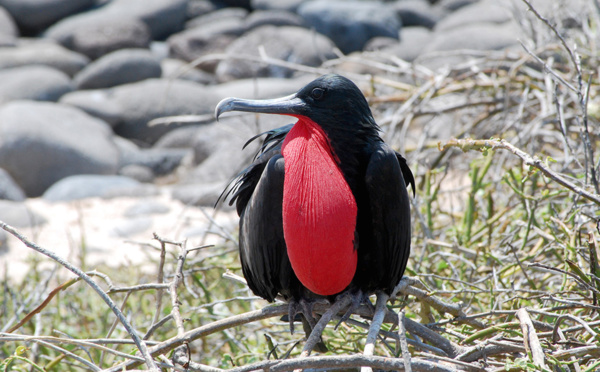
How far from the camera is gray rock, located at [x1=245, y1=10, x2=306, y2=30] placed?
8539 mm

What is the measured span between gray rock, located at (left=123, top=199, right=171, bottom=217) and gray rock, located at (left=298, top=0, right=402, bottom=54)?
4.46 m

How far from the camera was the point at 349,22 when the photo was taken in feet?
27.6

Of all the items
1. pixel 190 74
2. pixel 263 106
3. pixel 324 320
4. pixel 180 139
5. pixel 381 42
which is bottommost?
pixel 180 139

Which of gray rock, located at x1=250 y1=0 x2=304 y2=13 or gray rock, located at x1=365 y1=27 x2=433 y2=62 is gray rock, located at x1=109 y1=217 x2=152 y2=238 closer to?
gray rock, located at x1=365 y1=27 x2=433 y2=62

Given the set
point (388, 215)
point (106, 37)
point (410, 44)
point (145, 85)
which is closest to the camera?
point (388, 215)

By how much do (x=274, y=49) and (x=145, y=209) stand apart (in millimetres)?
3597

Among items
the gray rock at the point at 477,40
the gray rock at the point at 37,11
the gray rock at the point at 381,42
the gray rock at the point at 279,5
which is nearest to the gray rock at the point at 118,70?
the gray rock at the point at 37,11

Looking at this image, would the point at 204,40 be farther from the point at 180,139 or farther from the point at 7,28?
the point at 7,28

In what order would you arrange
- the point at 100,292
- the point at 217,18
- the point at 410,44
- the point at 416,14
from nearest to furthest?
the point at 100,292 → the point at 410,44 → the point at 217,18 → the point at 416,14

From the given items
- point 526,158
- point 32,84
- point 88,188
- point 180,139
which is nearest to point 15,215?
point 88,188

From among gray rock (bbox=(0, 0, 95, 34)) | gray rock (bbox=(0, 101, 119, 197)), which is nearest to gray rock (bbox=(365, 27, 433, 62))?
gray rock (bbox=(0, 101, 119, 197))

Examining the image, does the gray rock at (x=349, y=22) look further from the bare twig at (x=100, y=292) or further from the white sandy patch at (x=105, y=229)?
the bare twig at (x=100, y=292)

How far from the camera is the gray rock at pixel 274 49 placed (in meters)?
7.34

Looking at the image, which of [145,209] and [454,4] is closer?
[145,209]
